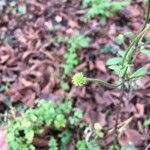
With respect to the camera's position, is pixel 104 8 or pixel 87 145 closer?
pixel 87 145

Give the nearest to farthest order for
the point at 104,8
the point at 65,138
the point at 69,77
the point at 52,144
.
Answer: the point at 52,144 → the point at 65,138 → the point at 69,77 → the point at 104,8

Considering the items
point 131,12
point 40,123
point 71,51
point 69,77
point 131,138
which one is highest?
point 131,12

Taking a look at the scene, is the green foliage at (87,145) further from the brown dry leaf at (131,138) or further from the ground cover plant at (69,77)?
the brown dry leaf at (131,138)

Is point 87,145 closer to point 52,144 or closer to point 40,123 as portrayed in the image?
point 52,144

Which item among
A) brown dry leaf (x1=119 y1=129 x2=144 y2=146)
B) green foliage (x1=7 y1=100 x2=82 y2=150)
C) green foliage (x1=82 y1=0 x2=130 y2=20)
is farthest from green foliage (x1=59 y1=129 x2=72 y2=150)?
green foliage (x1=82 y1=0 x2=130 y2=20)

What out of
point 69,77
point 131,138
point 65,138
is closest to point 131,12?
point 69,77

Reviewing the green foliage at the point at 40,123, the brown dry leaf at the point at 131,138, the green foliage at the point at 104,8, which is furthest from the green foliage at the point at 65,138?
the green foliage at the point at 104,8

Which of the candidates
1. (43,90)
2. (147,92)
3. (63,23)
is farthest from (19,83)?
(147,92)
